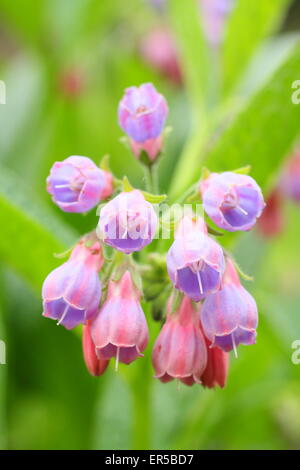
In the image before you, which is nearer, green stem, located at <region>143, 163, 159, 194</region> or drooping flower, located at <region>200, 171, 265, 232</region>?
drooping flower, located at <region>200, 171, 265, 232</region>

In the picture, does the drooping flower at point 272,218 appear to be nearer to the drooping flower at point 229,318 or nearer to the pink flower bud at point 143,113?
the pink flower bud at point 143,113

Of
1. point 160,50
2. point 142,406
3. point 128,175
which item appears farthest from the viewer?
point 160,50

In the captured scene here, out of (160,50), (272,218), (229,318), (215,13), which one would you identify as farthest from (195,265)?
(160,50)

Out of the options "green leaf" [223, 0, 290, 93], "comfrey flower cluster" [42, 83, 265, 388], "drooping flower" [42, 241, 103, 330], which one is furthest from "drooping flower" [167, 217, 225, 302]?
"green leaf" [223, 0, 290, 93]

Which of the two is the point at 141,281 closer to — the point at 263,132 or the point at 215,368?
the point at 215,368

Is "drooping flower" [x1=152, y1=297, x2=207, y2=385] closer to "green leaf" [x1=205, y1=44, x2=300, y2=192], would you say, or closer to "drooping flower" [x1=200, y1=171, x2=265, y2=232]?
"drooping flower" [x1=200, y1=171, x2=265, y2=232]

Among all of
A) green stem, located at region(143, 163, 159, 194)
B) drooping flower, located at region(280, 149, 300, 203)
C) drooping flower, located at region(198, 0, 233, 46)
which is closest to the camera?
green stem, located at region(143, 163, 159, 194)
